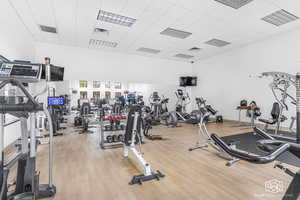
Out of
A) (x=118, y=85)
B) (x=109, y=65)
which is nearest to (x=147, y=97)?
(x=118, y=85)

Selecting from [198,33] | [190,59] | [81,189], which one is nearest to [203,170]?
[81,189]

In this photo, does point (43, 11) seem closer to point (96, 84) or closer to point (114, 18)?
point (114, 18)

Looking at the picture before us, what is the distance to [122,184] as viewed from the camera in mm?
2223

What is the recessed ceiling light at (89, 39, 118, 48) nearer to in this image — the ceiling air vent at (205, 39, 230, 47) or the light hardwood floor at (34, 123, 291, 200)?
the ceiling air vent at (205, 39, 230, 47)

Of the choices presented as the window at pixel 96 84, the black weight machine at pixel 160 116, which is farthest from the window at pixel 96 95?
the black weight machine at pixel 160 116

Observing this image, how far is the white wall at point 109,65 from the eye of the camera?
7082 millimetres

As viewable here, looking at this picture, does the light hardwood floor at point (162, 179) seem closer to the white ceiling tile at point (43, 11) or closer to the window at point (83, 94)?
the white ceiling tile at point (43, 11)

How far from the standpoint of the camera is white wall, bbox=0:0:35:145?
3.58 m

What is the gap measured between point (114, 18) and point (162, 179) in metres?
4.65

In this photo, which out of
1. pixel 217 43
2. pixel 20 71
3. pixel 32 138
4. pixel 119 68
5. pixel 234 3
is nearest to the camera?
pixel 20 71

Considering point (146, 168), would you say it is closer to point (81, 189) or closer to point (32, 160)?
point (81, 189)

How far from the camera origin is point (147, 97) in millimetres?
8852

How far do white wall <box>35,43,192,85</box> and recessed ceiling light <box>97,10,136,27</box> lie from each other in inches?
127

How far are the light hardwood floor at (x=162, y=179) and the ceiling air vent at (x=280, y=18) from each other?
4.34m
